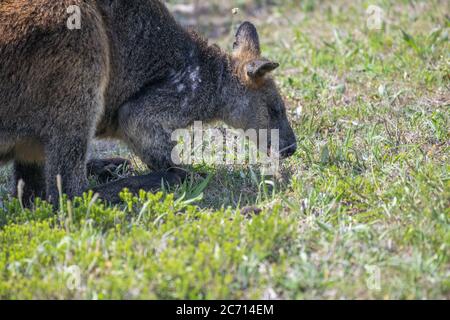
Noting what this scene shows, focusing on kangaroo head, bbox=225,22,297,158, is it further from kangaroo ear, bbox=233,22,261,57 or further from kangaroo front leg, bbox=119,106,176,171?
kangaroo front leg, bbox=119,106,176,171

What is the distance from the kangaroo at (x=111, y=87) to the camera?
5.08 metres

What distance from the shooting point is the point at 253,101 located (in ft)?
20.6

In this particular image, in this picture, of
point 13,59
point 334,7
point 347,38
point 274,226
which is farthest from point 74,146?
point 334,7

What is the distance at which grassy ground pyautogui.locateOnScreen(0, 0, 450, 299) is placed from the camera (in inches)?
163

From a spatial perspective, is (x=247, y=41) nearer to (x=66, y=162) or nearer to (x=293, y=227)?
(x=66, y=162)

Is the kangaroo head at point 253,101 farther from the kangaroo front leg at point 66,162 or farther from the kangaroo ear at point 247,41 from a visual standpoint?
the kangaroo front leg at point 66,162

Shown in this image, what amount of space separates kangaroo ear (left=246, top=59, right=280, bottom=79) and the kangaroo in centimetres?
1

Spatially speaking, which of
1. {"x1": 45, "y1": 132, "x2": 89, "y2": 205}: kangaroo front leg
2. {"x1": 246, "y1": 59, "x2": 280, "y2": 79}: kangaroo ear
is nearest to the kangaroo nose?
{"x1": 246, "y1": 59, "x2": 280, "y2": 79}: kangaroo ear

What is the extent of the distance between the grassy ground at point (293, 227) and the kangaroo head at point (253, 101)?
0.77ft

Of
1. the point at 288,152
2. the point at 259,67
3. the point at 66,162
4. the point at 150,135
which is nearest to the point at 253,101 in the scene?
the point at 259,67

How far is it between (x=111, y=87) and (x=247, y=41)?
1.34m

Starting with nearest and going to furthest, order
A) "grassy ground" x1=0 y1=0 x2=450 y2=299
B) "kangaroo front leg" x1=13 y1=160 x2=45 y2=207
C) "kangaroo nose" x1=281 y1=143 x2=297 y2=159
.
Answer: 1. "grassy ground" x1=0 y1=0 x2=450 y2=299
2. "kangaroo front leg" x1=13 y1=160 x2=45 y2=207
3. "kangaroo nose" x1=281 y1=143 x2=297 y2=159
